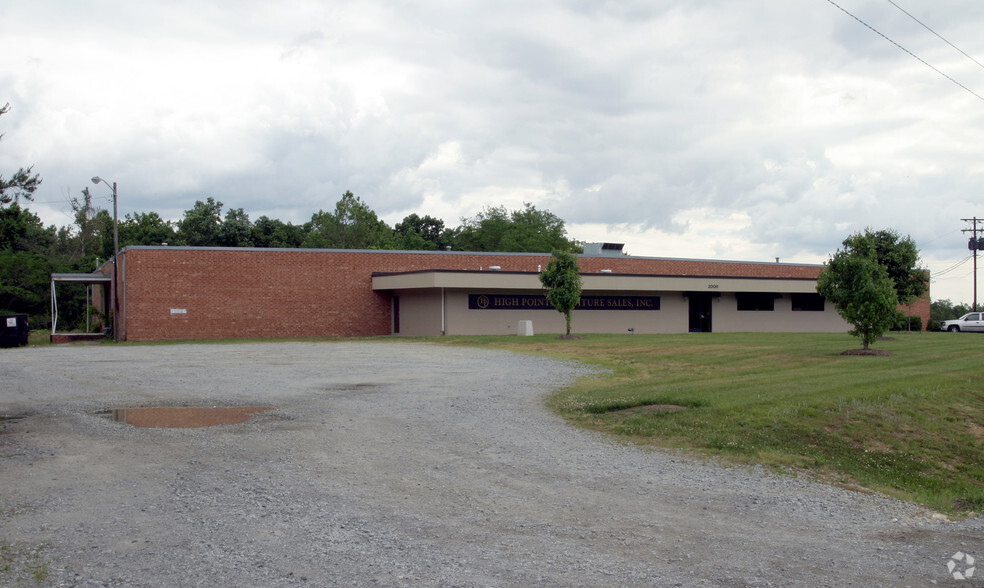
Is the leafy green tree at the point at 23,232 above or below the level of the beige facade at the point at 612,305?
above

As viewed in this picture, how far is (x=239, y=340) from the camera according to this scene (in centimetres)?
3869

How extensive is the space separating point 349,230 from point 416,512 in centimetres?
7971

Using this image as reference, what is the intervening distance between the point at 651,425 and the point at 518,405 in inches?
113

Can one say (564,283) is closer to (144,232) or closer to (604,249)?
(604,249)

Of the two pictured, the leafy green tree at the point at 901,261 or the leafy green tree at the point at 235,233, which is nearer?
the leafy green tree at the point at 901,261

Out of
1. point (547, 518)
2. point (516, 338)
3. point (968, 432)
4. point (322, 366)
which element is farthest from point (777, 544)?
point (516, 338)

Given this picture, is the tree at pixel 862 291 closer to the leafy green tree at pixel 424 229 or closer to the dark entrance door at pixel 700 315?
the dark entrance door at pixel 700 315

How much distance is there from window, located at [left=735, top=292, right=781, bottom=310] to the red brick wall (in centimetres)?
1774

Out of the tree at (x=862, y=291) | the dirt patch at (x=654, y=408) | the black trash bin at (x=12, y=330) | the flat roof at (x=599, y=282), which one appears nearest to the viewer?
the dirt patch at (x=654, y=408)

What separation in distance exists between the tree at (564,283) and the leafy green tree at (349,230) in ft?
161

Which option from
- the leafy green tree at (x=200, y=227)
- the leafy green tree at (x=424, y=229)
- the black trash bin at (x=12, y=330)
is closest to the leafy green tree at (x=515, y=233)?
the leafy green tree at (x=424, y=229)

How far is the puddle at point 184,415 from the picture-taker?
1160 centimetres

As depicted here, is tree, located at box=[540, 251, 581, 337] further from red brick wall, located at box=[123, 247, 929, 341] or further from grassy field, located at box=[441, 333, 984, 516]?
grassy field, located at box=[441, 333, 984, 516]

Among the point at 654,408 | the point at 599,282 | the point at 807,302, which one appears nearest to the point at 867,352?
the point at 654,408
